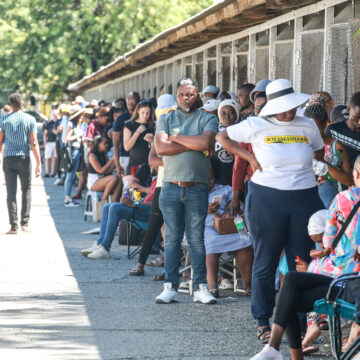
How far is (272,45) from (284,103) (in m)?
6.71

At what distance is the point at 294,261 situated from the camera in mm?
7727

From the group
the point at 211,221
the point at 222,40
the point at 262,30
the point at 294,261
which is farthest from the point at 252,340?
the point at 222,40

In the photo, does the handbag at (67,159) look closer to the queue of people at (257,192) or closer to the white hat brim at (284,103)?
the queue of people at (257,192)

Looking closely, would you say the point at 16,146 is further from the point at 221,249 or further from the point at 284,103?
the point at 284,103

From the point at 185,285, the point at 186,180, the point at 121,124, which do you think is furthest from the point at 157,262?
the point at 121,124

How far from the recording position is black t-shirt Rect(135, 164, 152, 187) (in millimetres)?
12578

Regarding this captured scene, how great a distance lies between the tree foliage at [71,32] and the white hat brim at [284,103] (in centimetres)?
3810

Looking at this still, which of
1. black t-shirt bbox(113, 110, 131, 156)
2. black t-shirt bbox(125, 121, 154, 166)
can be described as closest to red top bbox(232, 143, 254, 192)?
black t-shirt bbox(125, 121, 154, 166)

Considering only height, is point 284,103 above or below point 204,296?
above

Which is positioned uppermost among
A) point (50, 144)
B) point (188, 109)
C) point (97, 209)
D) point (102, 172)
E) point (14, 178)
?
point (188, 109)

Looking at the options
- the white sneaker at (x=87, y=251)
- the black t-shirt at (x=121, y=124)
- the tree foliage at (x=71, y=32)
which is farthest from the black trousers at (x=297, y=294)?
the tree foliage at (x=71, y=32)

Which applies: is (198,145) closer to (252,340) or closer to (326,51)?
(252,340)

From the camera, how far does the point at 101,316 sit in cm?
855

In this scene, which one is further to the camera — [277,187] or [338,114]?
[338,114]
